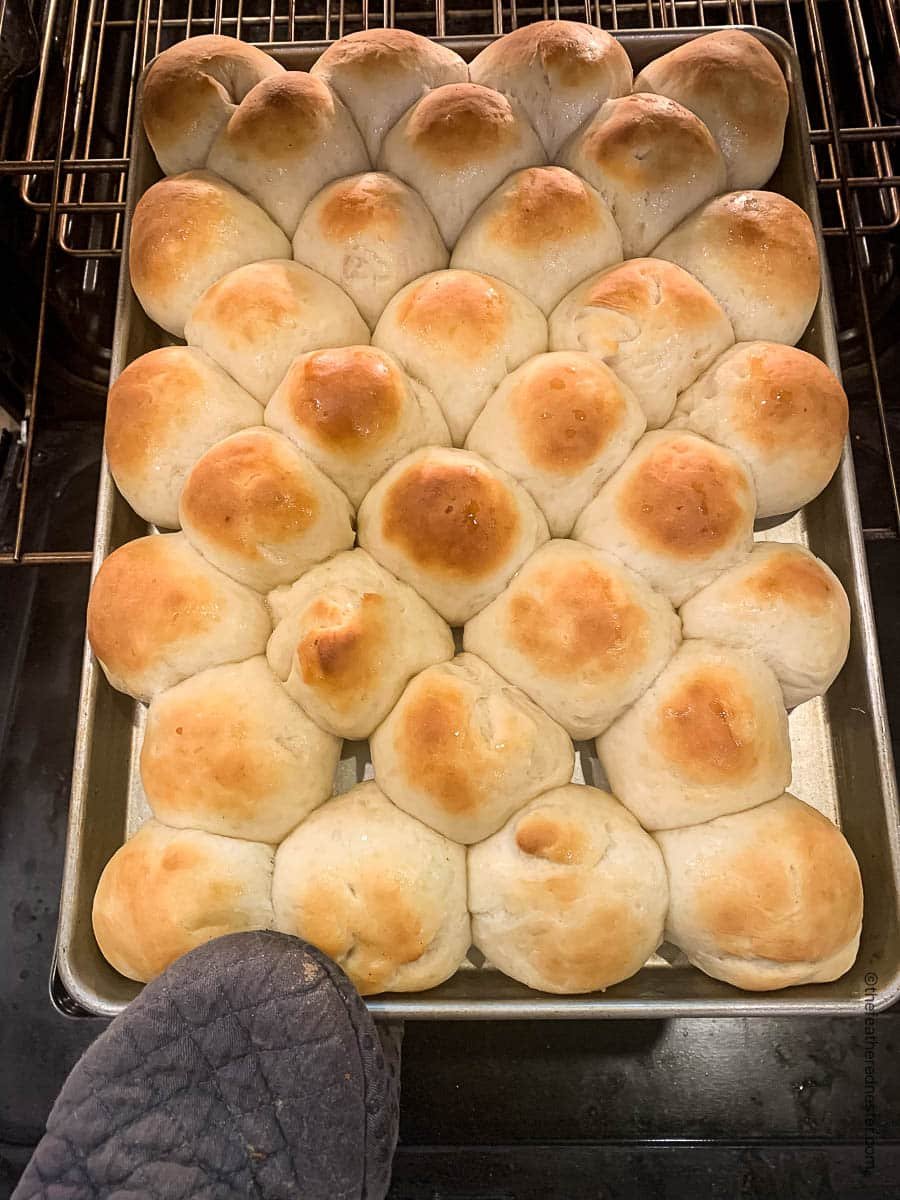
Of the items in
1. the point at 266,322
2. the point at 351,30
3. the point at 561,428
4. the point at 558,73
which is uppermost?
the point at 351,30

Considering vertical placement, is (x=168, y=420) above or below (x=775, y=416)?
above

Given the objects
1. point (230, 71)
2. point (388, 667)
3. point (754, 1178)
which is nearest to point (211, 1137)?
point (388, 667)

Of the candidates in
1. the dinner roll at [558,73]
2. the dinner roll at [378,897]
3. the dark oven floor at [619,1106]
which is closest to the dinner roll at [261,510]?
the dinner roll at [378,897]

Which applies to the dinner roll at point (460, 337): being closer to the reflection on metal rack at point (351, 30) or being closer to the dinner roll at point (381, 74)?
the dinner roll at point (381, 74)

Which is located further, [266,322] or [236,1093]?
[266,322]

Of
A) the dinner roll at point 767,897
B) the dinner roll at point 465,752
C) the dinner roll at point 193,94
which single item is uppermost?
the dinner roll at point 193,94

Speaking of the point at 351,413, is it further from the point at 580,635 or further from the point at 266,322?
the point at 580,635

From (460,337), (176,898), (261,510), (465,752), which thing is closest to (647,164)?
(460,337)
